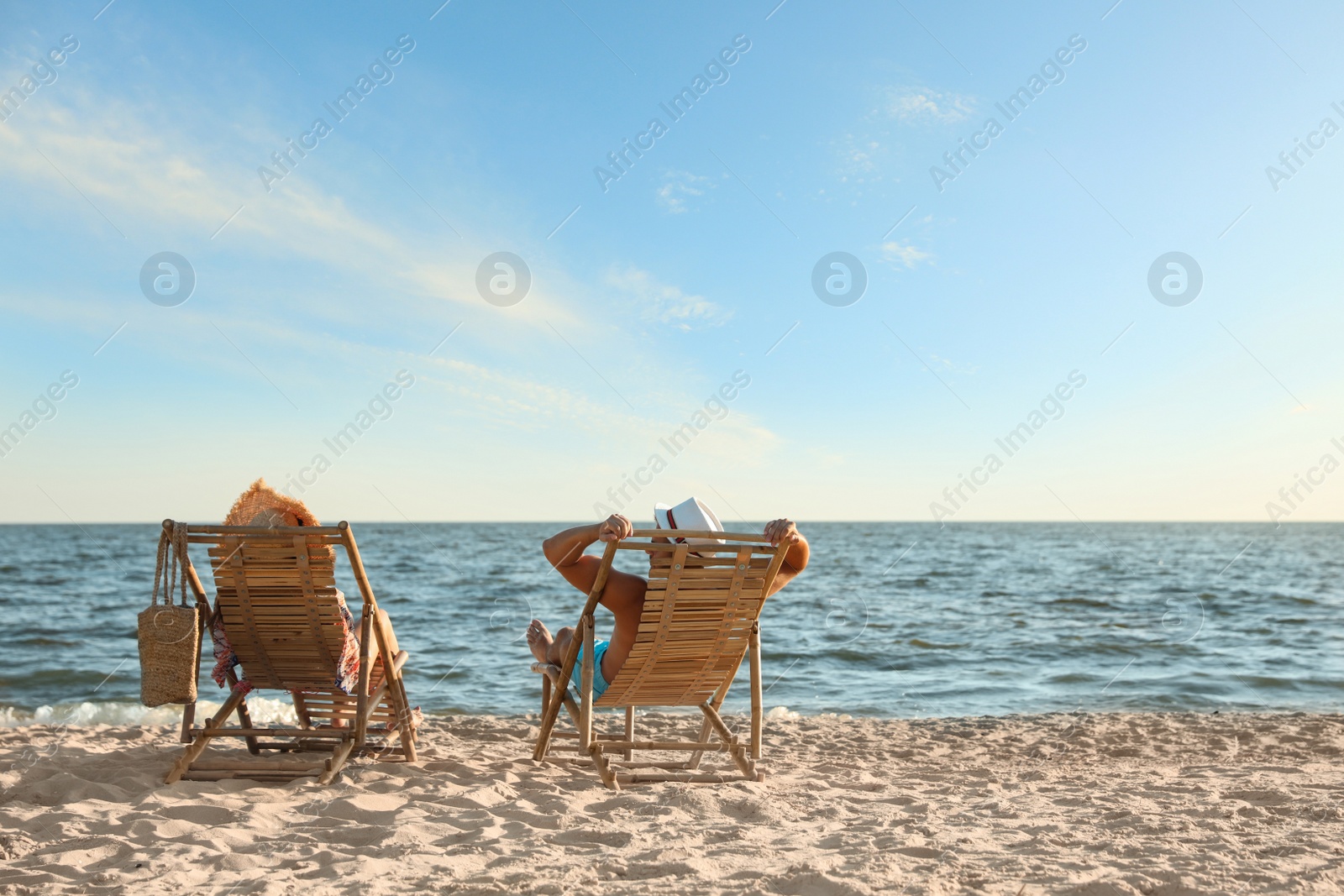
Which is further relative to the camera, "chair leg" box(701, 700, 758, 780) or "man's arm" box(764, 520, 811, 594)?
"chair leg" box(701, 700, 758, 780)

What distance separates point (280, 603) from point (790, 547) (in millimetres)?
2283

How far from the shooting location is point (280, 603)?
13.4 ft

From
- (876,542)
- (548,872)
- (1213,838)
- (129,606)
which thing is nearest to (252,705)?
(548,872)

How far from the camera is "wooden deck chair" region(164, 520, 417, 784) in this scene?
12.9 ft

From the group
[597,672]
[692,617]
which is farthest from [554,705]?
[692,617]

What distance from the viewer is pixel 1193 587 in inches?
758

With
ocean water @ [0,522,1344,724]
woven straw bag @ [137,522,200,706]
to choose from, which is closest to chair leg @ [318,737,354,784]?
woven straw bag @ [137,522,200,706]

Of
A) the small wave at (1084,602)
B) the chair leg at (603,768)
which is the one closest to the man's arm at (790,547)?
the chair leg at (603,768)

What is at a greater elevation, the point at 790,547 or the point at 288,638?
the point at 790,547

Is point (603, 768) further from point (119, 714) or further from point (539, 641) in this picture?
point (119, 714)

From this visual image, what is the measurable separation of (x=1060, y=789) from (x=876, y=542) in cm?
4730

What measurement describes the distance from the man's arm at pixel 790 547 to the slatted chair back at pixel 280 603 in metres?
1.84

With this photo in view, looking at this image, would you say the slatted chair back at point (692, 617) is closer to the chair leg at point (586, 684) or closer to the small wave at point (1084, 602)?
the chair leg at point (586, 684)

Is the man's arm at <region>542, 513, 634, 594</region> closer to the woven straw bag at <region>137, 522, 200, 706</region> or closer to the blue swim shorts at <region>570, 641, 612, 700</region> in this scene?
the blue swim shorts at <region>570, 641, 612, 700</region>
